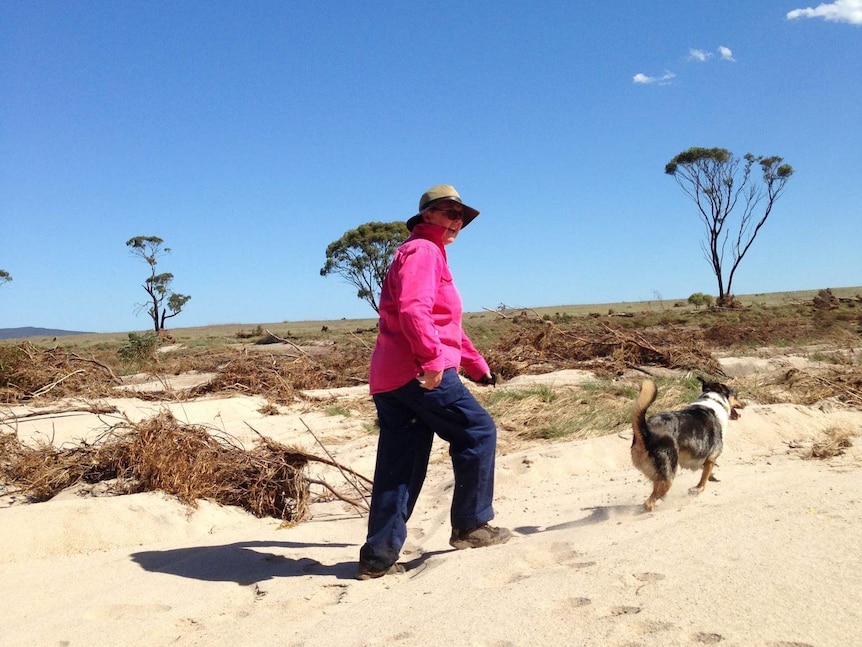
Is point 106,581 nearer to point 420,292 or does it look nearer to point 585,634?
point 420,292

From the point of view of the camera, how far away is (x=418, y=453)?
362 centimetres

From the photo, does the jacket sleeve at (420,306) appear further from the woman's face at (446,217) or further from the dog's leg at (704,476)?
the dog's leg at (704,476)

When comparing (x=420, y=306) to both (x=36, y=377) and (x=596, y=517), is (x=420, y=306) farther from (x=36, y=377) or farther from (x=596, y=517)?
(x=36, y=377)

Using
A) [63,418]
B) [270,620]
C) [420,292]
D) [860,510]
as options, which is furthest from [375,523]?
[63,418]

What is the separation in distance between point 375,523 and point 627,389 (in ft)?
20.5

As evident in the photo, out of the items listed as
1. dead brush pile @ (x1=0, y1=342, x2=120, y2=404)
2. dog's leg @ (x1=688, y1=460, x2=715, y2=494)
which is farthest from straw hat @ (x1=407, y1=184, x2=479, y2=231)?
dead brush pile @ (x1=0, y1=342, x2=120, y2=404)

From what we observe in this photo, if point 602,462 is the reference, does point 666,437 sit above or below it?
above

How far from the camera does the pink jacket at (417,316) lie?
324 centimetres

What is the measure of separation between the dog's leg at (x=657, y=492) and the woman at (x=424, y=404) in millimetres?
1180

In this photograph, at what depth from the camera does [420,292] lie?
3287 mm

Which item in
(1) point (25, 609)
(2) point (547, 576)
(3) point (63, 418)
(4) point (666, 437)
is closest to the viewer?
(2) point (547, 576)

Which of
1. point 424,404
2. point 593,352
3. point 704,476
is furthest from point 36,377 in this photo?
point 704,476

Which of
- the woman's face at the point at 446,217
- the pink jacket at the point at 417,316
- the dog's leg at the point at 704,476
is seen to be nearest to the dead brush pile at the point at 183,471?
the pink jacket at the point at 417,316

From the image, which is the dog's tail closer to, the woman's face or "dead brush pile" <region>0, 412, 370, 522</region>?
the woman's face
